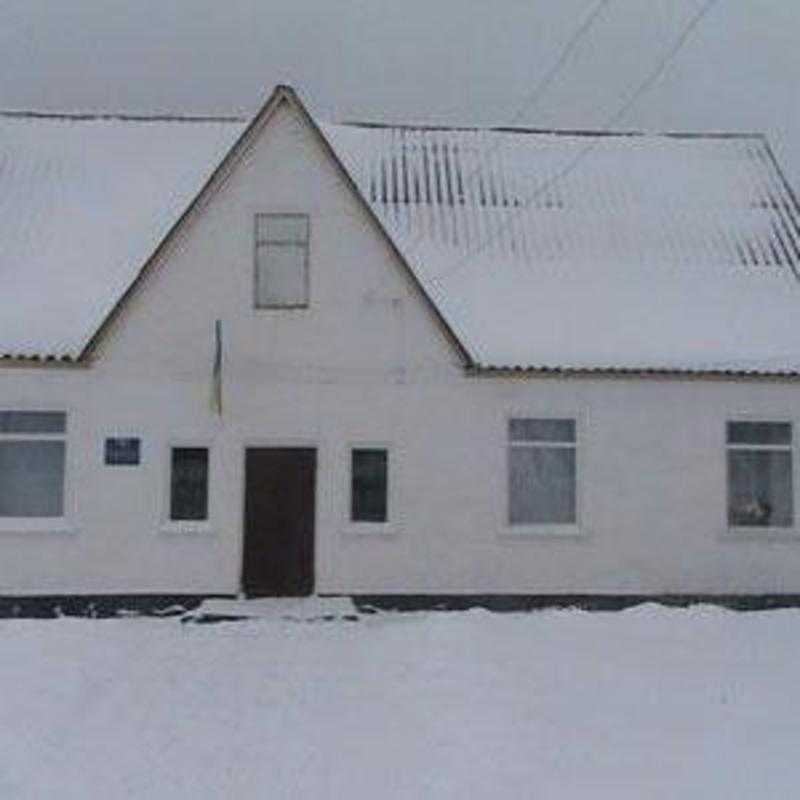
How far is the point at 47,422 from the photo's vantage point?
17.2m

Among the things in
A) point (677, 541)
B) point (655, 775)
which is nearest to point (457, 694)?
point (655, 775)

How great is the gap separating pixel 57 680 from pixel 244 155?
809cm

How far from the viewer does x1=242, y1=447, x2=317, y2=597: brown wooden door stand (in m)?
17.3

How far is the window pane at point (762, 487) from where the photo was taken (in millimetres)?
18031

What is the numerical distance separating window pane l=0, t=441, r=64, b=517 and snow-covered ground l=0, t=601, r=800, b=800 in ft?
5.57

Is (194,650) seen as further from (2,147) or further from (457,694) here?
(2,147)

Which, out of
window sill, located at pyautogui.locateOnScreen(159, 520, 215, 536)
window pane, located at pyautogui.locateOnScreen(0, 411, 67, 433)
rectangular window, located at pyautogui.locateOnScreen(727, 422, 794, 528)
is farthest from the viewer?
rectangular window, located at pyautogui.locateOnScreen(727, 422, 794, 528)

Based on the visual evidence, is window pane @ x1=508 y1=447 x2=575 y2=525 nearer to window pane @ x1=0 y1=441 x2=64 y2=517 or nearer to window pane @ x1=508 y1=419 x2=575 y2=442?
window pane @ x1=508 y1=419 x2=575 y2=442

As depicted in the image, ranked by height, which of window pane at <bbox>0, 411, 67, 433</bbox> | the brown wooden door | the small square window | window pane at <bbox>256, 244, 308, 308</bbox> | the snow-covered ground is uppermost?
window pane at <bbox>256, 244, 308, 308</bbox>

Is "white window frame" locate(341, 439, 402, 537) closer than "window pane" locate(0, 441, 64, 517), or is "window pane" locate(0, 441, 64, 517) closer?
"window pane" locate(0, 441, 64, 517)

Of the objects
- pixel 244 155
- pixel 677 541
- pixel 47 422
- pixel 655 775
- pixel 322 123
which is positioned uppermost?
pixel 322 123

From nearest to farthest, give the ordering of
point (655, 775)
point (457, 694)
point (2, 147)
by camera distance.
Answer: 1. point (655, 775)
2. point (457, 694)
3. point (2, 147)

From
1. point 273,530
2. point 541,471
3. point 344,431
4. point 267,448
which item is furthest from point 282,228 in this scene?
point 541,471

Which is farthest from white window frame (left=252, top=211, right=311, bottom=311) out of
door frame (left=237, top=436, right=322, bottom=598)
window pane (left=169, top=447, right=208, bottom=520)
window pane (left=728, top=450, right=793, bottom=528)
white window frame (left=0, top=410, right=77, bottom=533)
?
window pane (left=728, top=450, right=793, bottom=528)
